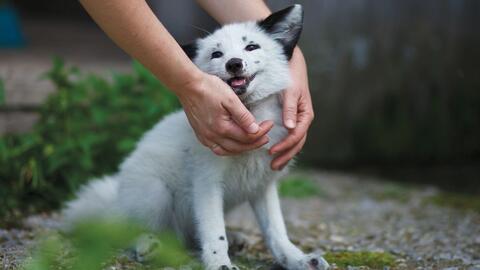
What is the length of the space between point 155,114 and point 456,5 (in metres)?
2.32

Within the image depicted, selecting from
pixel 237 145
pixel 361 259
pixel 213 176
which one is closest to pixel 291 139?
pixel 237 145

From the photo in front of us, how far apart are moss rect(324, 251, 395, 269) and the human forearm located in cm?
89

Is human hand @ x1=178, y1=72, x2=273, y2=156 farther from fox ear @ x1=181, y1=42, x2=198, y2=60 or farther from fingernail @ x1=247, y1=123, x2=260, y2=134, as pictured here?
fox ear @ x1=181, y1=42, x2=198, y2=60

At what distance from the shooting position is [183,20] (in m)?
5.07

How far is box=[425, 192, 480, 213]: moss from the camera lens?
358 cm

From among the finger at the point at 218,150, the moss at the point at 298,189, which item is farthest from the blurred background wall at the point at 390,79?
the finger at the point at 218,150

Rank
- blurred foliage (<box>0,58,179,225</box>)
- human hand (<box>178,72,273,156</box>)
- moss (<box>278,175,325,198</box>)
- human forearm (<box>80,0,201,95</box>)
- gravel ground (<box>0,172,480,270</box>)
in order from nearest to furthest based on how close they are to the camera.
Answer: human forearm (<box>80,0,201,95</box>) < human hand (<box>178,72,273,156</box>) < gravel ground (<box>0,172,480,270</box>) < blurred foliage (<box>0,58,179,225</box>) < moss (<box>278,175,325,198</box>)

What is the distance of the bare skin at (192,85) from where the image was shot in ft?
5.67

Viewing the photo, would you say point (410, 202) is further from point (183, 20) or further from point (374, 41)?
point (183, 20)

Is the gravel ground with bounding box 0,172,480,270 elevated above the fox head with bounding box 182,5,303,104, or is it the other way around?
the fox head with bounding box 182,5,303,104

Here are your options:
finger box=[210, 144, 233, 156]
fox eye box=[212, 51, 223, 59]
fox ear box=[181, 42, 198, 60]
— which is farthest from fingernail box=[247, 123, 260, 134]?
fox ear box=[181, 42, 198, 60]

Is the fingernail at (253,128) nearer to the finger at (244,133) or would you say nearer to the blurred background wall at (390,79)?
the finger at (244,133)

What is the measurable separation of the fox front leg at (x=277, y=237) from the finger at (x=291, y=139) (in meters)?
0.27

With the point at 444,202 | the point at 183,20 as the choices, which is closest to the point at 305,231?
the point at 444,202
